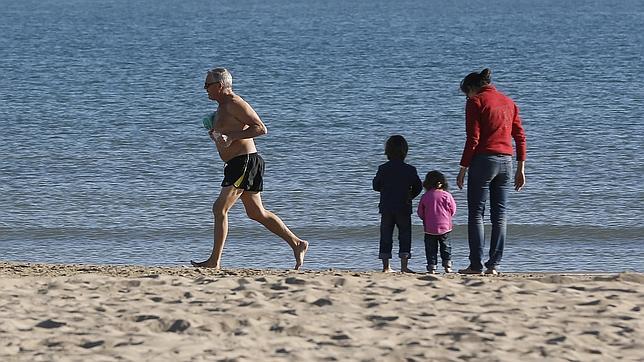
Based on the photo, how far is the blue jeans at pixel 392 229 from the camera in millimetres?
10080

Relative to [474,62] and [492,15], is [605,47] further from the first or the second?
[492,15]

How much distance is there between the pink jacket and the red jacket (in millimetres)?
598

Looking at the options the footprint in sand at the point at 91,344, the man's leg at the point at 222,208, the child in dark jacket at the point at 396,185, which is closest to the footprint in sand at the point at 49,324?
the footprint in sand at the point at 91,344

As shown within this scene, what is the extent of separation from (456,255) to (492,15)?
66.0 m

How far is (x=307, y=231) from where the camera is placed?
14.2 metres

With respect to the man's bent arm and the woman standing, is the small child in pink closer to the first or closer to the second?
the woman standing

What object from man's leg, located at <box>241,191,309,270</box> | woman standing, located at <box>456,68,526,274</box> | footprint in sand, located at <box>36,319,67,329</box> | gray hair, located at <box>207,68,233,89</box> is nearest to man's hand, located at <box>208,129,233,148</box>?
gray hair, located at <box>207,68,233,89</box>

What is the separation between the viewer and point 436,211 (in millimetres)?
10109

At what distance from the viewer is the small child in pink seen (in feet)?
33.1

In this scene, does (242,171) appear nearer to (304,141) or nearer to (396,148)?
(396,148)

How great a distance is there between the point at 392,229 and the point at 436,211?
1.16 feet

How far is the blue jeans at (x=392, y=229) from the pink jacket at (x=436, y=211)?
140 mm

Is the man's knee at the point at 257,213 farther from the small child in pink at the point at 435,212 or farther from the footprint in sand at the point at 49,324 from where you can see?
the footprint in sand at the point at 49,324

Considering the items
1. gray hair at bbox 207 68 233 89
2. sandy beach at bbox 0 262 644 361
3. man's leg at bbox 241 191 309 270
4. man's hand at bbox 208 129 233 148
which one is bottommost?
sandy beach at bbox 0 262 644 361
